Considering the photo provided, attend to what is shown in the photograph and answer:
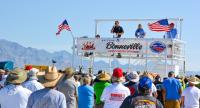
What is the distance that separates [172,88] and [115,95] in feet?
17.2

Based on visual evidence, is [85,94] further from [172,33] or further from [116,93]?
[172,33]

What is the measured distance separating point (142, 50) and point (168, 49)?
1218 mm

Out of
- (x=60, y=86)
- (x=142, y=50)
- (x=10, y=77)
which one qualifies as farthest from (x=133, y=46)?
A: (x=10, y=77)

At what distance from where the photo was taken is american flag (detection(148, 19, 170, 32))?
24641 mm

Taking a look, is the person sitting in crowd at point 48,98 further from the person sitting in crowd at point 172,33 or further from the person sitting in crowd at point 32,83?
the person sitting in crowd at point 172,33

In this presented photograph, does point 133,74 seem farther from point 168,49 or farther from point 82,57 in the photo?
point 82,57

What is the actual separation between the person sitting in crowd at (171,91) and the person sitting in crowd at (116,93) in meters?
4.99

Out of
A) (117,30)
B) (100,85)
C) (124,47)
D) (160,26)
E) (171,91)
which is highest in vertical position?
(160,26)

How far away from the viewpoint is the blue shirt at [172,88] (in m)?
15.3

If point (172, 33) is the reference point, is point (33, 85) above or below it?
below

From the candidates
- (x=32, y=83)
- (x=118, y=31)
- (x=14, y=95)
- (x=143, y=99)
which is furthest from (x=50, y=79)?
(x=118, y=31)

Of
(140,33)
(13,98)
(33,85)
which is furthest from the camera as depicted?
(140,33)

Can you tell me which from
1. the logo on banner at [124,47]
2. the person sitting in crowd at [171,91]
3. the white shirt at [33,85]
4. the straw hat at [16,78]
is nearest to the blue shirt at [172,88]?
the person sitting in crowd at [171,91]

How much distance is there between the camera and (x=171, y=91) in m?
15.5
